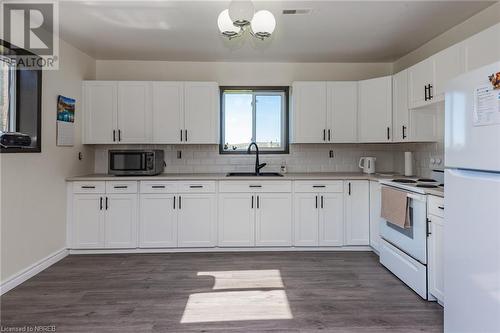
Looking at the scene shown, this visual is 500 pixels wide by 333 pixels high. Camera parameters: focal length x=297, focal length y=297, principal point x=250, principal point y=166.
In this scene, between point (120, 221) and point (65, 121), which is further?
point (120, 221)

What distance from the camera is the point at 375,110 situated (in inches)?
150

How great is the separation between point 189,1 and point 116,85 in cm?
181

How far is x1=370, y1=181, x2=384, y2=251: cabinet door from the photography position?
3455mm

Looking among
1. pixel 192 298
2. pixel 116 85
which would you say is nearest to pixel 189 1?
pixel 116 85

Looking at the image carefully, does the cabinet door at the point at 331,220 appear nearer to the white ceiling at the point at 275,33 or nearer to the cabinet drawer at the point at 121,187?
the white ceiling at the point at 275,33

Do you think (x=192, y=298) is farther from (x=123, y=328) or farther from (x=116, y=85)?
(x=116, y=85)

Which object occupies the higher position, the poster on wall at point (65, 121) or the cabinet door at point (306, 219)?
the poster on wall at point (65, 121)

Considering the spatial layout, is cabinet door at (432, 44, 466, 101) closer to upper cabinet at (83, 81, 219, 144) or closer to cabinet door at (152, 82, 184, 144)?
upper cabinet at (83, 81, 219, 144)

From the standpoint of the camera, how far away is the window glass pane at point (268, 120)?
4.32m

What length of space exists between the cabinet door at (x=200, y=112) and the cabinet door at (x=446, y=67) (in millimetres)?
2472

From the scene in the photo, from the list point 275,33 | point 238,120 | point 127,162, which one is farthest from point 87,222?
point 275,33

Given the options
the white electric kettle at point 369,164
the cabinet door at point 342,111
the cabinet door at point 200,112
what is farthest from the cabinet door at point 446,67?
the cabinet door at point 200,112

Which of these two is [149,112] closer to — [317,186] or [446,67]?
[317,186]

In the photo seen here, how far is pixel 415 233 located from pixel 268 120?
8.07ft
